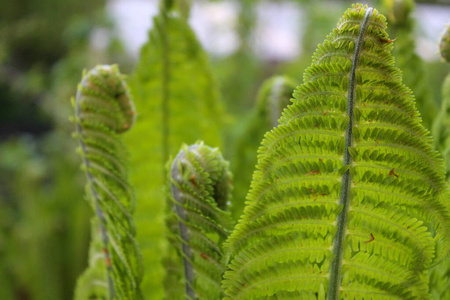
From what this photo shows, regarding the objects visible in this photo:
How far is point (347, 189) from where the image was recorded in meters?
0.32

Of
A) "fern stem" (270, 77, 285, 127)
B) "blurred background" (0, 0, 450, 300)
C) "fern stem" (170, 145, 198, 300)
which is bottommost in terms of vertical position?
"fern stem" (170, 145, 198, 300)

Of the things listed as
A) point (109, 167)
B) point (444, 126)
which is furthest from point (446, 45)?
point (109, 167)

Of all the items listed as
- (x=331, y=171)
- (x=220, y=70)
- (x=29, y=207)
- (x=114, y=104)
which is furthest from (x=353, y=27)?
(x=220, y=70)

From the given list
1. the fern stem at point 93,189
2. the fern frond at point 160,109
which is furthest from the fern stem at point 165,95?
the fern stem at point 93,189

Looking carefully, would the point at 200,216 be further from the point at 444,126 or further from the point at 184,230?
the point at 444,126

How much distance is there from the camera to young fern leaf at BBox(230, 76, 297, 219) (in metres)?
0.58

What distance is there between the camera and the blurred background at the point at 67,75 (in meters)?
1.25

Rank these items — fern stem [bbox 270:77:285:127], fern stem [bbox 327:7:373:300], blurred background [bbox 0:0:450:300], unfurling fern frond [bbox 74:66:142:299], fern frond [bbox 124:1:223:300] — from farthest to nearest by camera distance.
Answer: blurred background [bbox 0:0:450:300], fern frond [bbox 124:1:223:300], fern stem [bbox 270:77:285:127], unfurling fern frond [bbox 74:66:142:299], fern stem [bbox 327:7:373:300]

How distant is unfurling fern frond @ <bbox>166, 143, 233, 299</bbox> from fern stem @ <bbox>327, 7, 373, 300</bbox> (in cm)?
8

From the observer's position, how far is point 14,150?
2.42m

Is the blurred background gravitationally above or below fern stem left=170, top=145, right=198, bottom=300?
above

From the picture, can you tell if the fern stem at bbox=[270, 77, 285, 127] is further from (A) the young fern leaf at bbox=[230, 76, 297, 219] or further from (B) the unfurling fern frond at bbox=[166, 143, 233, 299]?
(B) the unfurling fern frond at bbox=[166, 143, 233, 299]

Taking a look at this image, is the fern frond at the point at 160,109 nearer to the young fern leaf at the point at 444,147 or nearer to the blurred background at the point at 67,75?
the blurred background at the point at 67,75

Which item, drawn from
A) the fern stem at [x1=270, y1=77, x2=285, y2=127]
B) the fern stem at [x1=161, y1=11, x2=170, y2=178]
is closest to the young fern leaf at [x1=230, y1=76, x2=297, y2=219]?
the fern stem at [x1=270, y1=77, x2=285, y2=127]
